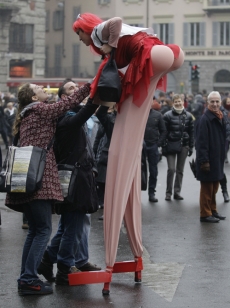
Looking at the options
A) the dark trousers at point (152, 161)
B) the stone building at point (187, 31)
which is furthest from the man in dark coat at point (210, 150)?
the stone building at point (187, 31)

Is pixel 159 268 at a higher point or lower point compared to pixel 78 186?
lower

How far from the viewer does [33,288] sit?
6953 millimetres

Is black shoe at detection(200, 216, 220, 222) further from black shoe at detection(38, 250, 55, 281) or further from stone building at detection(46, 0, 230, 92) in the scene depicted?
A: stone building at detection(46, 0, 230, 92)

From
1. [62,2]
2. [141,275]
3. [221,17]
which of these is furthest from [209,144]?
[62,2]

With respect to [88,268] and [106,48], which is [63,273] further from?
[106,48]

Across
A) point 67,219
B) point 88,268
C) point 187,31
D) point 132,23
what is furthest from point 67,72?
point 67,219

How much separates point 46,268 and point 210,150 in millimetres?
4306

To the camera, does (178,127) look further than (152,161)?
No

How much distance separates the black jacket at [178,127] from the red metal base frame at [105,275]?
714 cm

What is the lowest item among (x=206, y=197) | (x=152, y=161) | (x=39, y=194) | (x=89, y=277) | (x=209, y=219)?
(x=89, y=277)

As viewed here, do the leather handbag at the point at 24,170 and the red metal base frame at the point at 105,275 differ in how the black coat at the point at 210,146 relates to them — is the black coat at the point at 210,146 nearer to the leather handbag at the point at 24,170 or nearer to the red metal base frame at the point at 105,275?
the red metal base frame at the point at 105,275

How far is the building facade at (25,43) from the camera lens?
51.0 metres

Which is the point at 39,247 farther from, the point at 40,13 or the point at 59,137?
the point at 40,13

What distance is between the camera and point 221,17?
6056 centimetres
